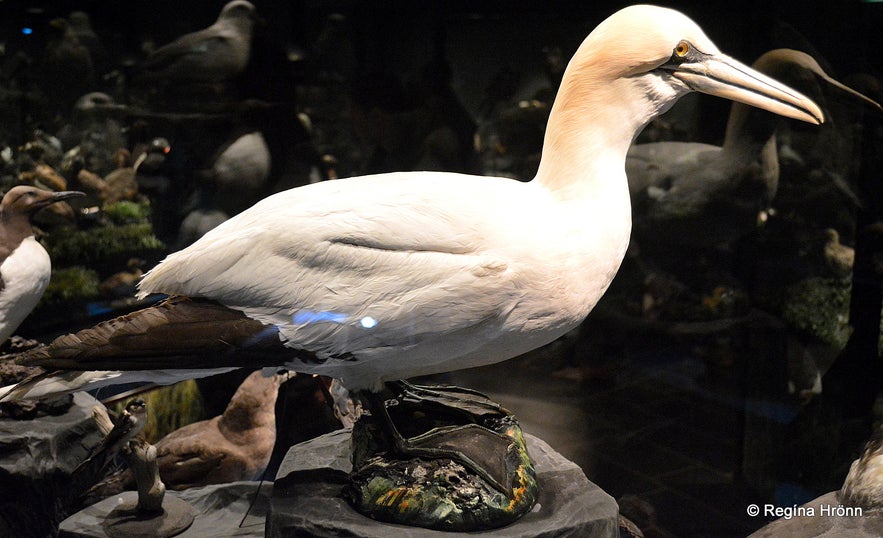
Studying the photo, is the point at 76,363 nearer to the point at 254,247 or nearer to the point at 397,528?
the point at 254,247

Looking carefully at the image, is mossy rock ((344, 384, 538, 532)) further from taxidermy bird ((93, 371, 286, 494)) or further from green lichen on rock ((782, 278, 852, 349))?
green lichen on rock ((782, 278, 852, 349))

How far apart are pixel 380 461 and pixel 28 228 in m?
1.68

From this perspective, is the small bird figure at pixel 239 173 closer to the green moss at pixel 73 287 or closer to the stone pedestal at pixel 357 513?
the green moss at pixel 73 287

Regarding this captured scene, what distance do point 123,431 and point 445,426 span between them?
95cm

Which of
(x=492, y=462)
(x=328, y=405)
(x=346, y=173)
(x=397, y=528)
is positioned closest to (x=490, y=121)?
(x=346, y=173)

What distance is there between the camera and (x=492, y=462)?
1.70 meters

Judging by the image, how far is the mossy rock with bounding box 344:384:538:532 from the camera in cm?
160

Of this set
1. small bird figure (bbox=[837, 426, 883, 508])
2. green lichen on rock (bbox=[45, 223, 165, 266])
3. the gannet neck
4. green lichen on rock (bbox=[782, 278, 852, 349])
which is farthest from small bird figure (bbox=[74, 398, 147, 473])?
green lichen on rock (bbox=[782, 278, 852, 349])

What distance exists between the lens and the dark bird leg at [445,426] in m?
1.70

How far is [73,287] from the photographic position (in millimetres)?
2865

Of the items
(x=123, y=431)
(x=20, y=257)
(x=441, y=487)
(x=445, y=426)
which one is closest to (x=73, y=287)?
(x=20, y=257)

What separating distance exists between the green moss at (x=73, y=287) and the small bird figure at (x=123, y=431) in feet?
2.83

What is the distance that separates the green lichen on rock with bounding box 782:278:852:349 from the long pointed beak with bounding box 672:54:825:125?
988 mm

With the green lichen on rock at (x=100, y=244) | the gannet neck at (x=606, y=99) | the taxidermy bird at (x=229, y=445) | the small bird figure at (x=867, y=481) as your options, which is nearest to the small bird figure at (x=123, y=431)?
the taxidermy bird at (x=229, y=445)
